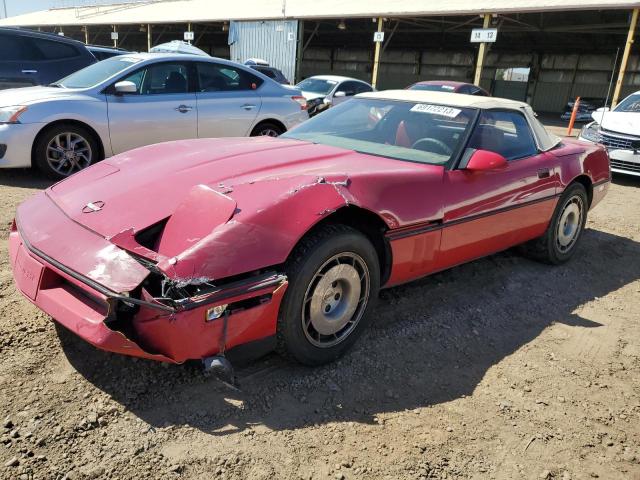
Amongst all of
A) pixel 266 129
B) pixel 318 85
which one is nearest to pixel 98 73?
pixel 266 129

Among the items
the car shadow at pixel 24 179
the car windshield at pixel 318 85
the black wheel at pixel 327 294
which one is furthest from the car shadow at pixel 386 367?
the car windshield at pixel 318 85

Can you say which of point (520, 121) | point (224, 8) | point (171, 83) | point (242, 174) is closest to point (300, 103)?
point (171, 83)

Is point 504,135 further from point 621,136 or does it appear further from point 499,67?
point 499,67

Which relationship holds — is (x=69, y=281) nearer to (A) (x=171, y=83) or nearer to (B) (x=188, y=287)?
(B) (x=188, y=287)

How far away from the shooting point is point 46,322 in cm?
284

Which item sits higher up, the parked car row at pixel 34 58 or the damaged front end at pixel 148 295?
the parked car row at pixel 34 58

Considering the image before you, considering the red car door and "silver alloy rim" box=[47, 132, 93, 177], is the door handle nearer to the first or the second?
the red car door

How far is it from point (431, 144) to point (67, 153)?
14.3 ft

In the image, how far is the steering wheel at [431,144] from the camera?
3.43 meters

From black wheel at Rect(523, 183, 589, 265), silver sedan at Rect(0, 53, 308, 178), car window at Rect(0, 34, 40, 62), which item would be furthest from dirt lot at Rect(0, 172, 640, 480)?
car window at Rect(0, 34, 40, 62)

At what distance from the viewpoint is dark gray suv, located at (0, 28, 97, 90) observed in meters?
7.75

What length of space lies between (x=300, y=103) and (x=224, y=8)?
74.7ft

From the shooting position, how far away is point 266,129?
724 centimetres

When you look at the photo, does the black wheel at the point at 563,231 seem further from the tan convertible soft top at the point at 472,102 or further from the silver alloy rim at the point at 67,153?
the silver alloy rim at the point at 67,153
